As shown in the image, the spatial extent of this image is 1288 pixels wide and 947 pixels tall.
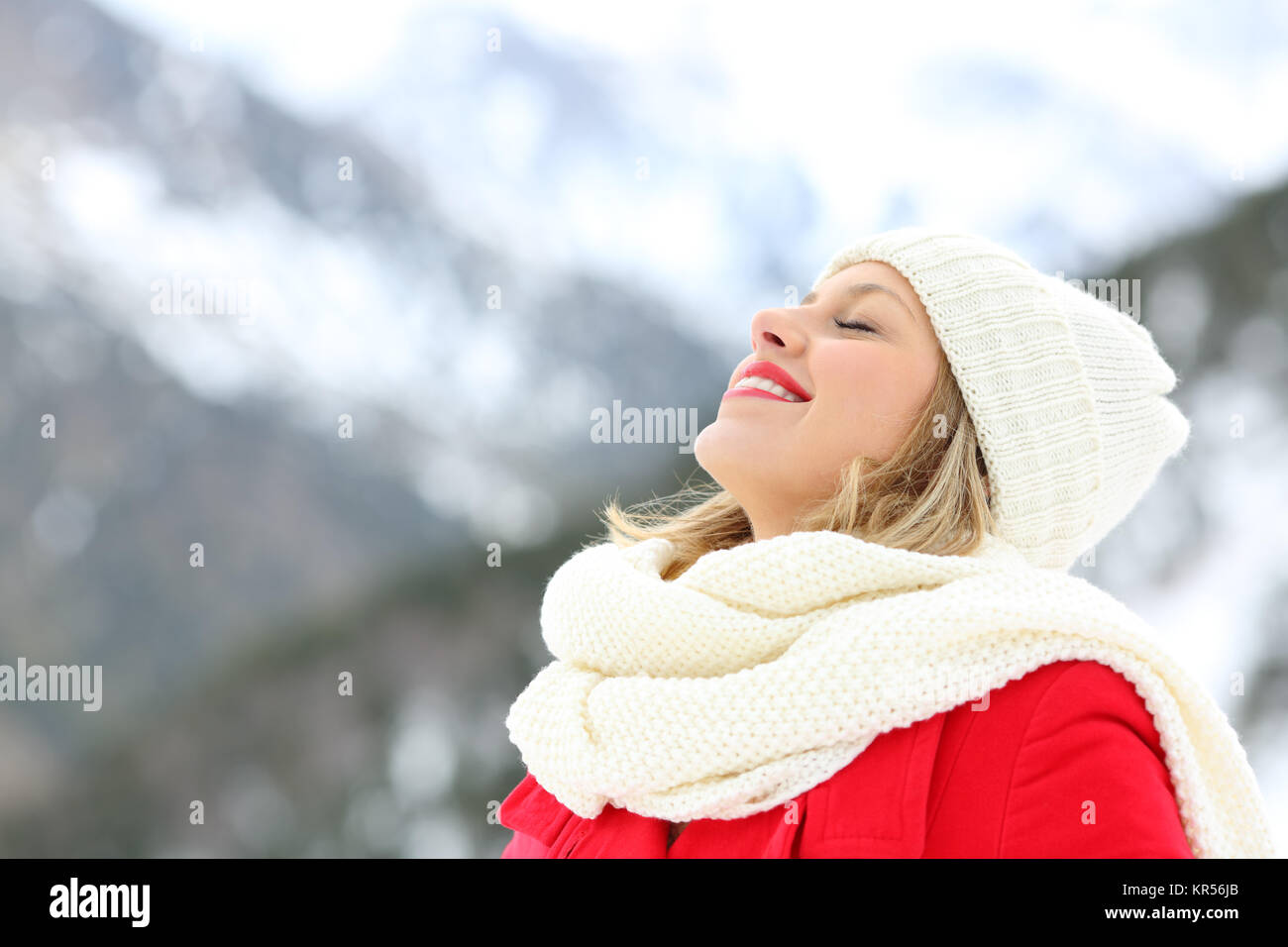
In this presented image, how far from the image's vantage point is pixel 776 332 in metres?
1.14

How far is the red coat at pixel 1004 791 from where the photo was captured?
2.52ft

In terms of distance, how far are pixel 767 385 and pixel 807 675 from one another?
1.31ft

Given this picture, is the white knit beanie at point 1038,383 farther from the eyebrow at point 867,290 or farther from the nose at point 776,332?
the nose at point 776,332

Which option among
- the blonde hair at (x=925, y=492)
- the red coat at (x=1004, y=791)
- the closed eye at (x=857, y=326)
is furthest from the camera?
the closed eye at (x=857, y=326)

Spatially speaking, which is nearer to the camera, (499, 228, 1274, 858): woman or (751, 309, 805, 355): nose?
(499, 228, 1274, 858): woman

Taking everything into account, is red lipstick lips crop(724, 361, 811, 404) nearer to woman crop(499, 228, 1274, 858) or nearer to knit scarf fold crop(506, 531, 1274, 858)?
woman crop(499, 228, 1274, 858)

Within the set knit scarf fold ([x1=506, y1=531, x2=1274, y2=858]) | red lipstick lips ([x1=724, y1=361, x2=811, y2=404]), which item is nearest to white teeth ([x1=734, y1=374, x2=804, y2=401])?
red lipstick lips ([x1=724, y1=361, x2=811, y2=404])

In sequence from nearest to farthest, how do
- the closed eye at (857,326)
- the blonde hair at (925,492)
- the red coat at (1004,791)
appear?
the red coat at (1004,791)
the blonde hair at (925,492)
the closed eye at (857,326)

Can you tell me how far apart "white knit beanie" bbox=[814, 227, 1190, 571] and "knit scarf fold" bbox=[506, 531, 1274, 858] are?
169 millimetres

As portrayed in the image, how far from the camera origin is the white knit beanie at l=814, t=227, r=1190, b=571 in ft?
3.64

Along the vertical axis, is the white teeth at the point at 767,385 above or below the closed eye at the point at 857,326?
below

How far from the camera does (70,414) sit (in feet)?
11.3

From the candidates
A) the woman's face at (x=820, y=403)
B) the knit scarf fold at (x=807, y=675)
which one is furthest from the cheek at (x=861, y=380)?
the knit scarf fold at (x=807, y=675)
